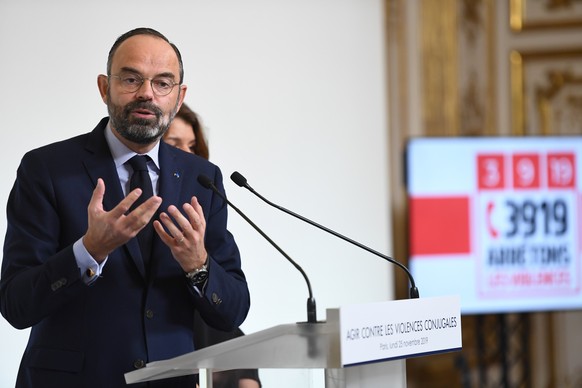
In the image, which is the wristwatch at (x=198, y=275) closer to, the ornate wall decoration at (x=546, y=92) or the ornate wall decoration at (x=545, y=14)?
the ornate wall decoration at (x=546, y=92)

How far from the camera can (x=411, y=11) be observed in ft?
15.8

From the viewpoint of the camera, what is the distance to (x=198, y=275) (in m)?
1.90

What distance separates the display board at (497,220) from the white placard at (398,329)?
2.59 m

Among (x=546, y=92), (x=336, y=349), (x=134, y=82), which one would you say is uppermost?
(x=546, y=92)

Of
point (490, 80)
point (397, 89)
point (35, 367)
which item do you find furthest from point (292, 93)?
point (35, 367)

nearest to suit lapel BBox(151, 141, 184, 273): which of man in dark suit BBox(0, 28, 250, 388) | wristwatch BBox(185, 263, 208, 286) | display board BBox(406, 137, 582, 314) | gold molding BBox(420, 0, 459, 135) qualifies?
man in dark suit BBox(0, 28, 250, 388)

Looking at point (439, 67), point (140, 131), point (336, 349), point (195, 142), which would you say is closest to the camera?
point (336, 349)

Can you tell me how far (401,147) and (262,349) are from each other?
10.7ft

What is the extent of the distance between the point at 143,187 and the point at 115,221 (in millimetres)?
287

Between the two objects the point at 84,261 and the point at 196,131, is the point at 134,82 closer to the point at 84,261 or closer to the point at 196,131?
the point at 84,261

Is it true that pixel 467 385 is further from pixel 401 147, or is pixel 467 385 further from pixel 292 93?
pixel 292 93

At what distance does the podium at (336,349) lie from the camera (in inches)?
61.5

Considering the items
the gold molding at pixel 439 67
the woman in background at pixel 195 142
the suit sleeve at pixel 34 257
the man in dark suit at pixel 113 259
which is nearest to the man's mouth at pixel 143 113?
the man in dark suit at pixel 113 259

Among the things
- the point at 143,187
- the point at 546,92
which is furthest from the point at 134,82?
the point at 546,92
